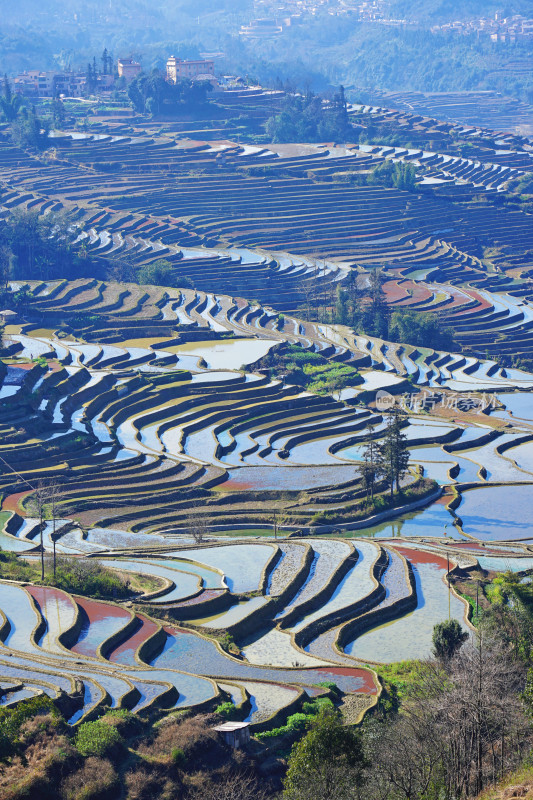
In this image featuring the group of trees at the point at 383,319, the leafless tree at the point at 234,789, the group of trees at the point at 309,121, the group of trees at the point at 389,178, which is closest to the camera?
the leafless tree at the point at 234,789

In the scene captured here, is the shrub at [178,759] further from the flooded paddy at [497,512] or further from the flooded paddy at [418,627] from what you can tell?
the flooded paddy at [497,512]

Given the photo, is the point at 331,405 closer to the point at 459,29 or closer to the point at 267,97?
the point at 267,97

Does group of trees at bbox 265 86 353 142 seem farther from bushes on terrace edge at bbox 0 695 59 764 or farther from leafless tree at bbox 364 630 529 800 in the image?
bushes on terrace edge at bbox 0 695 59 764

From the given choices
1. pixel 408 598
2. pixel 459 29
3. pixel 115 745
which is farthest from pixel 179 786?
pixel 459 29

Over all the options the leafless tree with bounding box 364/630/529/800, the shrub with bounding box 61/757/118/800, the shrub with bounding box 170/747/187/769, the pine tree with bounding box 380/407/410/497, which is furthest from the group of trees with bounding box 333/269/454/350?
the shrub with bounding box 61/757/118/800

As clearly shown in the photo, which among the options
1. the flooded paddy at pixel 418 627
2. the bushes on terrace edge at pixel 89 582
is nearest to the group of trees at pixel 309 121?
the flooded paddy at pixel 418 627
